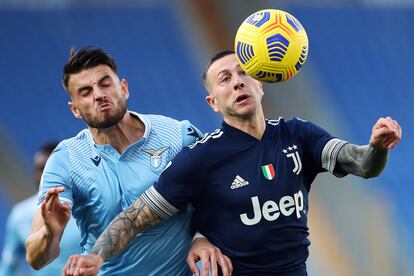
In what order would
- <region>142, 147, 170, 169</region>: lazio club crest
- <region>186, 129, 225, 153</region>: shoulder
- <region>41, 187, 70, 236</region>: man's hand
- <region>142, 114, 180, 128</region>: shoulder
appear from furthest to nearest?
<region>142, 114, 180, 128</region>: shoulder → <region>142, 147, 170, 169</region>: lazio club crest → <region>186, 129, 225, 153</region>: shoulder → <region>41, 187, 70, 236</region>: man's hand

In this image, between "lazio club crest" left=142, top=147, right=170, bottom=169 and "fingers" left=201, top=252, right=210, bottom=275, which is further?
"lazio club crest" left=142, top=147, right=170, bottom=169

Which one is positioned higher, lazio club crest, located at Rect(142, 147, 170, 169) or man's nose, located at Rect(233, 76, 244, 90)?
man's nose, located at Rect(233, 76, 244, 90)

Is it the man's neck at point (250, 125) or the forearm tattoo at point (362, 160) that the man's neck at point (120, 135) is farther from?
the forearm tattoo at point (362, 160)

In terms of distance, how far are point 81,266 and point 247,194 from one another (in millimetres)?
930

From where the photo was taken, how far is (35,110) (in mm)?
13852

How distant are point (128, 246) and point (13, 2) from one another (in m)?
9.41

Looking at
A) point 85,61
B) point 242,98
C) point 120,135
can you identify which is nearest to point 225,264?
point 242,98

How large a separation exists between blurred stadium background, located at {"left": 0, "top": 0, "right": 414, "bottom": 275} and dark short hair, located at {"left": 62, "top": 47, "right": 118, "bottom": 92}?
8.21m

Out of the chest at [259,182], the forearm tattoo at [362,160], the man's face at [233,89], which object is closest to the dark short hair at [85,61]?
the man's face at [233,89]

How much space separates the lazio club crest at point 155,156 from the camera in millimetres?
5211

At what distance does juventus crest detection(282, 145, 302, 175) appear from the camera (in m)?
4.95

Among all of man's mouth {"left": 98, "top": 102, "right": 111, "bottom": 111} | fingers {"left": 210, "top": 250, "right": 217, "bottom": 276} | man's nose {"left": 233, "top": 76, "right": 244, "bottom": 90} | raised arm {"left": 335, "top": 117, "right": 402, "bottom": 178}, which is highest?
man's nose {"left": 233, "top": 76, "right": 244, "bottom": 90}

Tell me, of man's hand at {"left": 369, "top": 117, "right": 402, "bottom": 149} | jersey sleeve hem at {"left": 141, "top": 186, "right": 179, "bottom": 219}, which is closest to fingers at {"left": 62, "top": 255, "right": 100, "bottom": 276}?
jersey sleeve hem at {"left": 141, "top": 186, "right": 179, "bottom": 219}

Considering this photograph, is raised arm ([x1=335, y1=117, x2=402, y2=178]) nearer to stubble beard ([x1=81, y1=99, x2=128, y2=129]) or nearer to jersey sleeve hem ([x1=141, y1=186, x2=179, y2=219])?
jersey sleeve hem ([x1=141, y1=186, x2=179, y2=219])
